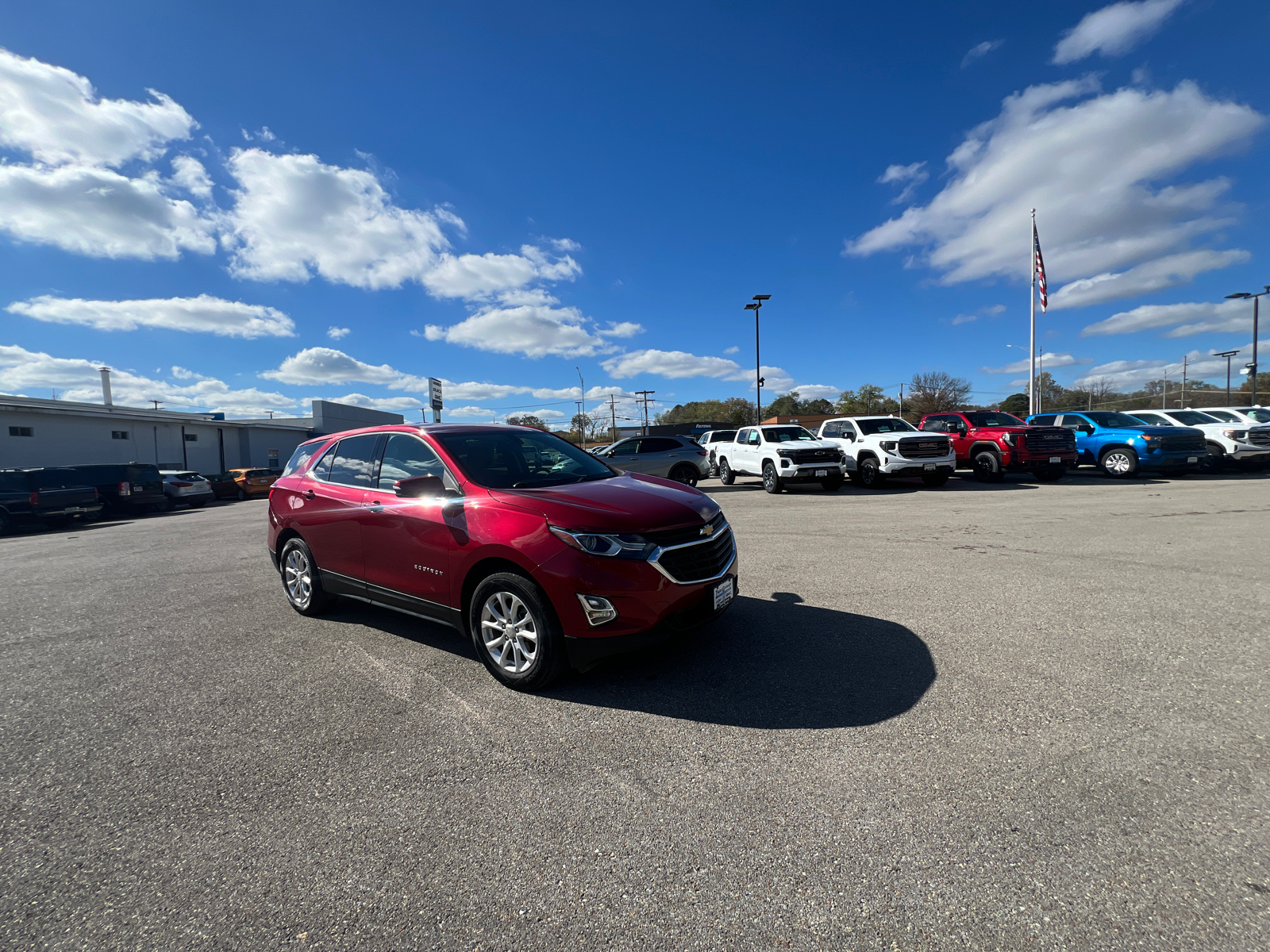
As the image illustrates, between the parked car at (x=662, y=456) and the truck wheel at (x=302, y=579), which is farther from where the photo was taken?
the parked car at (x=662, y=456)

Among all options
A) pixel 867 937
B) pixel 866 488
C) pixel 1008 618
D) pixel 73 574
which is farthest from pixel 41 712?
pixel 866 488

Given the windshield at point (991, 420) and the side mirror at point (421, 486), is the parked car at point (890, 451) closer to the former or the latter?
the windshield at point (991, 420)

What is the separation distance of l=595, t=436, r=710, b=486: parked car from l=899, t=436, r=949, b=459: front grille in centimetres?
538

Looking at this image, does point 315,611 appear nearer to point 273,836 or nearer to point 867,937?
point 273,836

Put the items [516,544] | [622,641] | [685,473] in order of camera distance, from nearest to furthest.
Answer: [622,641]
[516,544]
[685,473]

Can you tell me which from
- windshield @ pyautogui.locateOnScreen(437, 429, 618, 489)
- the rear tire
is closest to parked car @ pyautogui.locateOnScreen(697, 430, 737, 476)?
the rear tire

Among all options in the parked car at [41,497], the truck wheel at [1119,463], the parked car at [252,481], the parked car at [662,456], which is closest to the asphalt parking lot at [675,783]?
the parked car at [662,456]

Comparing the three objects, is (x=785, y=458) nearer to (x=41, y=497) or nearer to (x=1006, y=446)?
(x=1006, y=446)

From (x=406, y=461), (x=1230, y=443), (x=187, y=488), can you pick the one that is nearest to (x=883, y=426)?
(x=1230, y=443)

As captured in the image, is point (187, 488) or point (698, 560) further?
point (187, 488)

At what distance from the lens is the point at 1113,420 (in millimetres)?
17625

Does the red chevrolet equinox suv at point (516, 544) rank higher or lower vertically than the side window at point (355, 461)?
lower

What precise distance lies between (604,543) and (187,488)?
83.0 feet

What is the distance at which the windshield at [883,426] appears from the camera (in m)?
16.0
